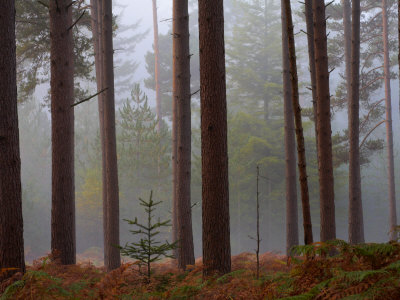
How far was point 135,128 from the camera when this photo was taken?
23.8 meters

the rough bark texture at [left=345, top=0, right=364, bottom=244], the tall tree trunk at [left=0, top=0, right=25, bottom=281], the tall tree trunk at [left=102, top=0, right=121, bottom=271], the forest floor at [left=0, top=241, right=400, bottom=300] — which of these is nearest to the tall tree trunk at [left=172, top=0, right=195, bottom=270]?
the tall tree trunk at [left=102, top=0, right=121, bottom=271]

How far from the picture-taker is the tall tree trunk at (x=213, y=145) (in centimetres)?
564

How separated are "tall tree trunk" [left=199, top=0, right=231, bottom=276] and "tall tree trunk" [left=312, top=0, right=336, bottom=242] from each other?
3.55 metres

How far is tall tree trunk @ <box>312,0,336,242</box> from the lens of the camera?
27.8 ft

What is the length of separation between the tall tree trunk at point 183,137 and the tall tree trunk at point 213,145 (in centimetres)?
380

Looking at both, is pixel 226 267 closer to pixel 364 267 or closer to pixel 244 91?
pixel 364 267

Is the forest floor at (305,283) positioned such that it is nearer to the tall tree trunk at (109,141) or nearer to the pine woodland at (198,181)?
the pine woodland at (198,181)

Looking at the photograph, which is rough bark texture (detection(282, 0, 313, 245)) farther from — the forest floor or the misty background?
the misty background

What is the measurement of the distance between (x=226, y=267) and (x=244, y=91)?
25354 millimetres

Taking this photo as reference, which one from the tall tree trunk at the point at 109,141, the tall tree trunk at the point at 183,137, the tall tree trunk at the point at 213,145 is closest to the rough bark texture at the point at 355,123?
the tall tree trunk at the point at 183,137

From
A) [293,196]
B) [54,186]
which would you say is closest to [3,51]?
[54,186]

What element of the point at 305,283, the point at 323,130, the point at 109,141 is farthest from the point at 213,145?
the point at 109,141

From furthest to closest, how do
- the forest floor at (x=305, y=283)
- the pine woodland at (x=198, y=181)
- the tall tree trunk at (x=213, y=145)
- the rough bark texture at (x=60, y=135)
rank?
the rough bark texture at (x=60, y=135)
the tall tree trunk at (x=213, y=145)
the pine woodland at (x=198, y=181)
the forest floor at (x=305, y=283)

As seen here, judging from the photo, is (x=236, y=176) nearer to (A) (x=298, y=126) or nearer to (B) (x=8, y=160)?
(A) (x=298, y=126)
